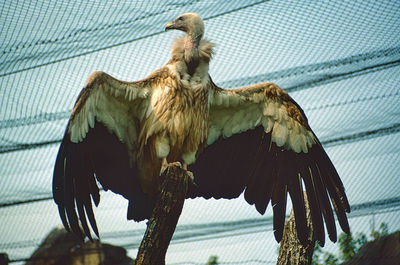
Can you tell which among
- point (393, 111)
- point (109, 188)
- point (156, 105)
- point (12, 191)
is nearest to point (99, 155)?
point (109, 188)

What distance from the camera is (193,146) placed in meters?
4.95

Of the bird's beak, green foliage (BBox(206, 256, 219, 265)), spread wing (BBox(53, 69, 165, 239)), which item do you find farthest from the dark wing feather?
green foliage (BBox(206, 256, 219, 265))

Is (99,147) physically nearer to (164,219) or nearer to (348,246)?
(164,219)

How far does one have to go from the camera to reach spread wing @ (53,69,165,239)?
14.3 ft

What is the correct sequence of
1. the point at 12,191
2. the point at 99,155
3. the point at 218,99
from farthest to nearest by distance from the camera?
1. the point at 12,191
2. the point at 218,99
3. the point at 99,155

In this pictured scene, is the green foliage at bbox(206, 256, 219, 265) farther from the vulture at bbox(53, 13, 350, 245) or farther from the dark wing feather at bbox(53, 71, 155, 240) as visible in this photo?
the dark wing feather at bbox(53, 71, 155, 240)

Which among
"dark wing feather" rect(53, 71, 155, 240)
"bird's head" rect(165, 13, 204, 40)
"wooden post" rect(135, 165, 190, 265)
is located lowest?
"wooden post" rect(135, 165, 190, 265)

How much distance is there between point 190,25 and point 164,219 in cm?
275

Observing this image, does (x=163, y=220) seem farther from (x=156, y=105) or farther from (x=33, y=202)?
(x=33, y=202)

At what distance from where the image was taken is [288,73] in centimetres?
650

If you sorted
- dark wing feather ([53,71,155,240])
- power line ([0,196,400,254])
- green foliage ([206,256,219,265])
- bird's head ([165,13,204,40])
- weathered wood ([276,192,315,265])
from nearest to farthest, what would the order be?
1. weathered wood ([276,192,315,265])
2. dark wing feather ([53,71,155,240])
3. bird's head ([165,13,204,40])
4. power line ([0,196,400,254])
5. green foliage ([206,256,219,265])

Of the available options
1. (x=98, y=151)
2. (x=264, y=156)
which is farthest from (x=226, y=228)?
(x=98, y=151)

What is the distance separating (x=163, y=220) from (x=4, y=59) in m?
3.59

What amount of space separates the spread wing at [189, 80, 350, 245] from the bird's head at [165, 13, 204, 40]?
715 mm
